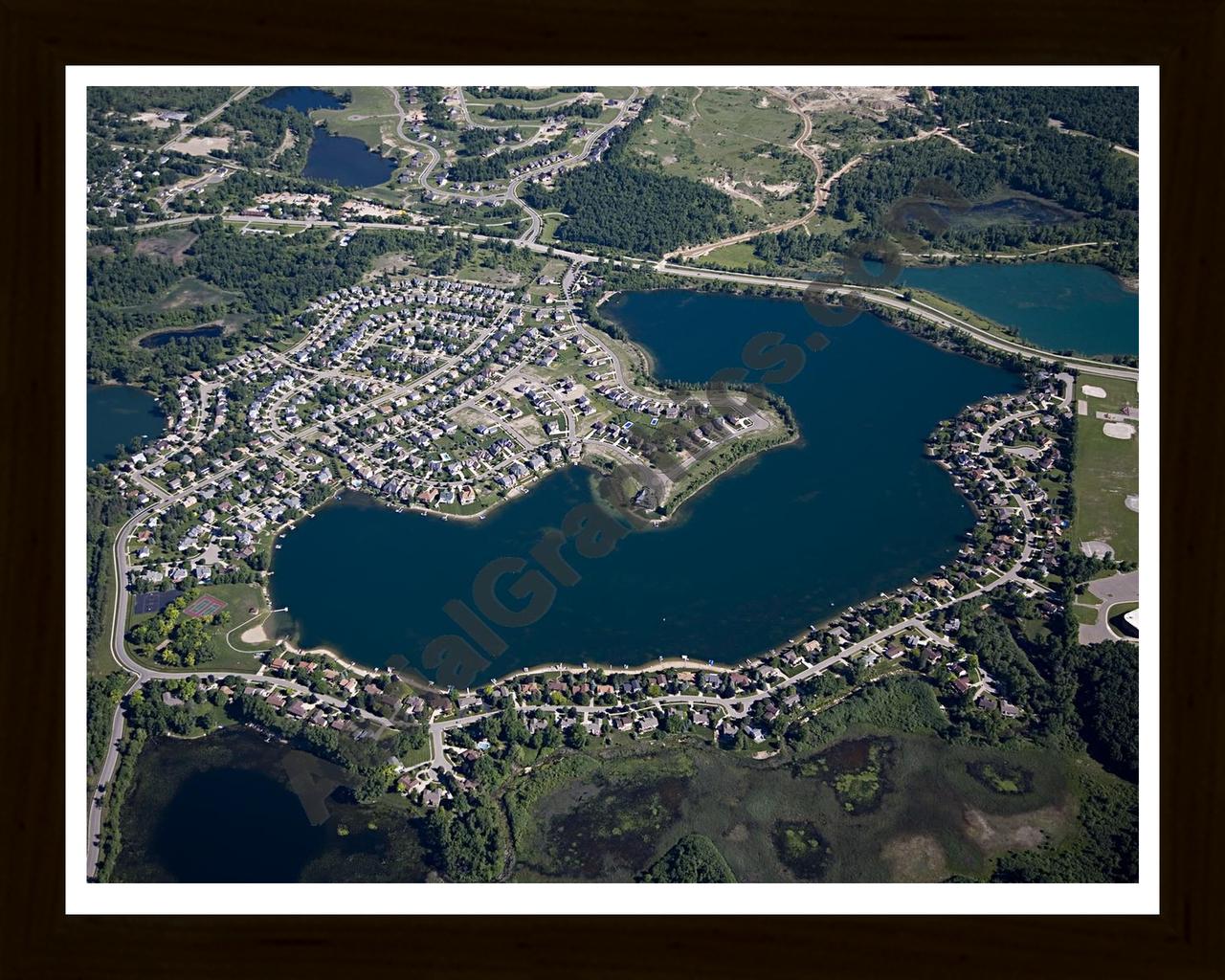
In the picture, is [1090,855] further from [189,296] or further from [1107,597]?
[189,296]

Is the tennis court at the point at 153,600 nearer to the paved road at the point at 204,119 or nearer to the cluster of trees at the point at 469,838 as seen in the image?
the cluster of trees at the point at 469,838

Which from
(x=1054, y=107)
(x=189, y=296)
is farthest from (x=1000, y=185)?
(x=189, y=296)

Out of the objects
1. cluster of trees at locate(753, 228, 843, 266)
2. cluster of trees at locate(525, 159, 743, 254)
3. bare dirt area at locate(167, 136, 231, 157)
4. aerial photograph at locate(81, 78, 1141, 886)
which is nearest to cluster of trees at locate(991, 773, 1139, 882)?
aerial photograph at locate(81, 78, 1141, 886)

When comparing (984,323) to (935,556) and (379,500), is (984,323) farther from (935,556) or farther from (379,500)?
(379,500)

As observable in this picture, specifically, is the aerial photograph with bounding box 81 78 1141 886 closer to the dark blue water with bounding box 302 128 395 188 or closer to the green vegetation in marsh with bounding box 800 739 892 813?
the green vegetation in marsh with bounding box 800 739 892 813

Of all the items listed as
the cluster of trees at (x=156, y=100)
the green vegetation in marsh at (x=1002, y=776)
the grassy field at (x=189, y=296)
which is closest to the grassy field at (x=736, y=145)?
the grassy field at (x=189, y=296)
